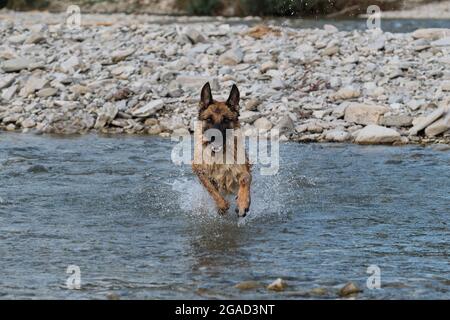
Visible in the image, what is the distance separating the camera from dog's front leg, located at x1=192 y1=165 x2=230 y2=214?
10.2 metres

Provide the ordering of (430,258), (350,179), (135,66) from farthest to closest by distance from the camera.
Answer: (135,66) < (350,179) < (430,258)

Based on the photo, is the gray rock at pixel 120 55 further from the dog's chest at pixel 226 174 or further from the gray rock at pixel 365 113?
the dog's chest at pixel 226 174

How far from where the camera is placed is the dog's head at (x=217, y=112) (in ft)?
33.1

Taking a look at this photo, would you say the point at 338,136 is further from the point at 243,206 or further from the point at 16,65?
the point at 16,65

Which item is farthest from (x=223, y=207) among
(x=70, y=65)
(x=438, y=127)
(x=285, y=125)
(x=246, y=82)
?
(x=70, y=65)

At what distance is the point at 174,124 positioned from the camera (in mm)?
16266

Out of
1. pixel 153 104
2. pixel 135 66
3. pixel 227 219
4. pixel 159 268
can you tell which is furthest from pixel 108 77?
pixel 159 268

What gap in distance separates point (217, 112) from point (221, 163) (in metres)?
0.67

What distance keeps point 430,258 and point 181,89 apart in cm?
970

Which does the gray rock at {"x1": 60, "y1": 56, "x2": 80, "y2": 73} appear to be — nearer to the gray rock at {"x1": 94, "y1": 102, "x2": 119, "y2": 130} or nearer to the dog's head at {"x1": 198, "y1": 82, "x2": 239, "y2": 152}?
the gray rock at {"x1": 94, "y1": 102, "x2": 119, "y2": 130}

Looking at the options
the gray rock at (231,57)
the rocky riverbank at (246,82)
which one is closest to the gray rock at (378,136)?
the rocky riverbank at (246,82)

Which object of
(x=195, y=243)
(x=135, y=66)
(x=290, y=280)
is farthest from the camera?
(x=135, y=66)

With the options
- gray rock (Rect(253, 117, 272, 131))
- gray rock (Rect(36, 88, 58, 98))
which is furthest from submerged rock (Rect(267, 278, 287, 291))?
gray rock (Rect(36, 88, 58, 98))
